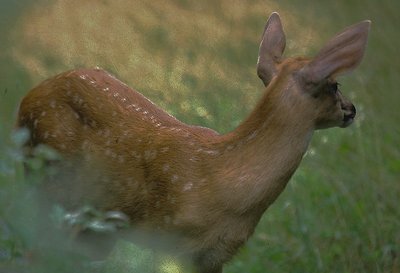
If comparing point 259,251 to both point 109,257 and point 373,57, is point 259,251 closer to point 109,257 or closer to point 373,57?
point 109,257

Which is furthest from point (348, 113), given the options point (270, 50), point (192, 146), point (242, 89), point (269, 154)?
point (242, 89)

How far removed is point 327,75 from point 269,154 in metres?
0.46

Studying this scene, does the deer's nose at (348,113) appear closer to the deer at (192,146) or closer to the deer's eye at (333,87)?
the deer at (192,146)

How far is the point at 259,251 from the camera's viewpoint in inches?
339

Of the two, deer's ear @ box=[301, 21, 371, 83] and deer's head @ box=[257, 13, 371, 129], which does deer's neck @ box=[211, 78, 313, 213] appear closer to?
deer's head @ box=[257, 13, 371, 129]

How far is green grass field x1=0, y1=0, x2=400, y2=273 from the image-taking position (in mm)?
8391

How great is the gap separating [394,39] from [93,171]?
3.24 m

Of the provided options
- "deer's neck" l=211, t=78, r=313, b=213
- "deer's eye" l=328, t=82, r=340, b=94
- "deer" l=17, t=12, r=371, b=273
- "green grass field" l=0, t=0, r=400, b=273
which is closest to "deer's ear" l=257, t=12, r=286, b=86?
"deer" l=17, t=12, r=371, b=273

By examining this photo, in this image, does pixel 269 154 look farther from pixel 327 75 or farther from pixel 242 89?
pixel 242 89

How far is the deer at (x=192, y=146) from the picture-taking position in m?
7.05

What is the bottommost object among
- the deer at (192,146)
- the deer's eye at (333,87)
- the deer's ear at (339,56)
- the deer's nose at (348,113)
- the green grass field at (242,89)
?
the green grass field at (242,89)

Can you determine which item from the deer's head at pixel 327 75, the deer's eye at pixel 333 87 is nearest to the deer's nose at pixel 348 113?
the deer's head at pixel 327 75

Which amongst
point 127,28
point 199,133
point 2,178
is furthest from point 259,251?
point 127,28

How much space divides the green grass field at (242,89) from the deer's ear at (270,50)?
1.07 meters
